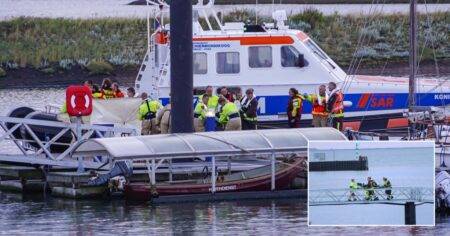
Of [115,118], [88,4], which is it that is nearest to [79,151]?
[115,118]

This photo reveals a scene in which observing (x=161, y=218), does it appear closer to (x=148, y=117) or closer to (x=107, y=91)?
(x=148, y=117)

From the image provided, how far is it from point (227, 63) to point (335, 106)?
319cm

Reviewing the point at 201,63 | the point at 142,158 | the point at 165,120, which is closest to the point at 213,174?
the point at 142,158

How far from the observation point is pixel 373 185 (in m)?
15.4

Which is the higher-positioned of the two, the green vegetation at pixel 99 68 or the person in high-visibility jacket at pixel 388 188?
the green vegetation at pixel 99 68

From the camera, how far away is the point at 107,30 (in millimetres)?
60594

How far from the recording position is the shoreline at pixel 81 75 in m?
51.1

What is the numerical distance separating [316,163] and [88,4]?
87.3m

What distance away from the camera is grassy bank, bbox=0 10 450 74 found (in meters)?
54.1

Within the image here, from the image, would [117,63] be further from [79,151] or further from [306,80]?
[79,151]

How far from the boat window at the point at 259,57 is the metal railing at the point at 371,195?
48.8 ft

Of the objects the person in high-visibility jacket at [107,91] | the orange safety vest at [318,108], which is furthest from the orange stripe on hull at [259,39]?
the orange safety vest at [318,108]

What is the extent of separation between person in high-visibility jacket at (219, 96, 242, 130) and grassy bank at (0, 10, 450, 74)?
2469 cm

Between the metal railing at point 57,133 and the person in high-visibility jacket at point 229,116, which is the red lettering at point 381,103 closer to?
the person in high-visibility jacket at point 229,116
